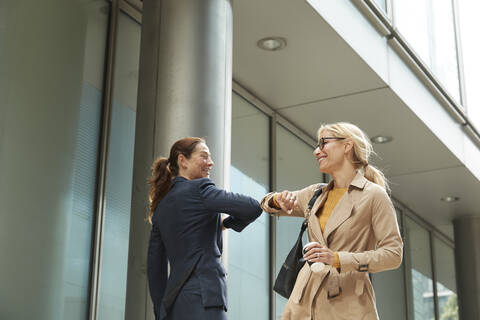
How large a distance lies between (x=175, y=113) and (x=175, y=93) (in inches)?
7.5

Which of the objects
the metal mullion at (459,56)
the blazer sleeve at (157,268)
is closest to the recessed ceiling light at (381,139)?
the metal mullion at (459,56)

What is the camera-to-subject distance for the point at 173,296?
15.7 feet

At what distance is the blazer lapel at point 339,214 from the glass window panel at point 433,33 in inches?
284

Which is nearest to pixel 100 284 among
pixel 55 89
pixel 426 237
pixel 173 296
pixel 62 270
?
pixel 62 270

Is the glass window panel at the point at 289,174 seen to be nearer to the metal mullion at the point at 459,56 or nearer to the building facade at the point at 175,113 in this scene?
the building facade at the point at 175,113

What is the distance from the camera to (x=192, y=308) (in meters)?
4.71

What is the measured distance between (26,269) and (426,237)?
12.5m

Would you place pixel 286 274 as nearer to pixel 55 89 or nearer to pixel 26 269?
pixel 26 269

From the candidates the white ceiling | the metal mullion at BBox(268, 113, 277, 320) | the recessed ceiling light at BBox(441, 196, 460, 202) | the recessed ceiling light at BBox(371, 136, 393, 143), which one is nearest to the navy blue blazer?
the white ceiling

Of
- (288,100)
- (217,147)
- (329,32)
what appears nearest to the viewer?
(217,147)

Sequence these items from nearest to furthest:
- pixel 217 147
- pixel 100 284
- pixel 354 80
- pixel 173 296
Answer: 1. pixel 173 296
2. pixel 217 147
3. pixel 100 284
4. pixel 354 80

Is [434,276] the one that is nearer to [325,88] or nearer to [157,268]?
[325,88]

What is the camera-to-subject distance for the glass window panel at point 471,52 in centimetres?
1497

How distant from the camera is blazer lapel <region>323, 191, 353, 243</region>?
4.68 meters
